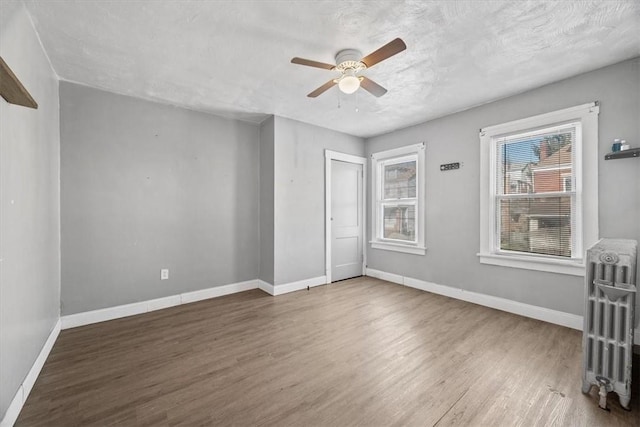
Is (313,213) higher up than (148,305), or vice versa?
(313,213)

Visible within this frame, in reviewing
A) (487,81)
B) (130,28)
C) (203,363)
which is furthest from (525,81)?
(203,363)

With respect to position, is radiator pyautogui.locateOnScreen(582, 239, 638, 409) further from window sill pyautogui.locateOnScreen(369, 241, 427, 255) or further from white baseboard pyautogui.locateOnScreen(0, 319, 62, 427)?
white baseboard pyautogui.locateOnScreen(0, 319, 62, 427)

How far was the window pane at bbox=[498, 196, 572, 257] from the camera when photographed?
2.87 m

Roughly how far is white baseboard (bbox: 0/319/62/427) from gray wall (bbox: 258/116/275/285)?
7.56 ft

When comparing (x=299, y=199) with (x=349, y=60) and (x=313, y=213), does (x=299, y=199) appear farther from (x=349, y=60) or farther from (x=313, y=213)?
(x=349, y=60)

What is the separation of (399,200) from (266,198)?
2.23 metres

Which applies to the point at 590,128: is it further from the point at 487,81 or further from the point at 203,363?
the point at 203,363

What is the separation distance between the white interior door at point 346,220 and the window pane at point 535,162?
2225 millimetres

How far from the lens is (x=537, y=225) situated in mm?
3074

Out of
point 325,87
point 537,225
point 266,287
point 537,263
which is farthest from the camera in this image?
point 266,287

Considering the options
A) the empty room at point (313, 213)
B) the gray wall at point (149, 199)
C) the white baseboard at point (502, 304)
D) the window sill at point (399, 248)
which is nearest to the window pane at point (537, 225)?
the empty room at point (313, 213)

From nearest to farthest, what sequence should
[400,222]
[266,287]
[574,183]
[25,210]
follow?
[25,210] → [574,183] → [266,287] → [400,222]

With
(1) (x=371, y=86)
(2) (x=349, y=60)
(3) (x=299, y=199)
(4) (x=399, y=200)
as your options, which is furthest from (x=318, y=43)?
(4) (x=399, y=200)

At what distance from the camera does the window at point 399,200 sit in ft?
13.6
